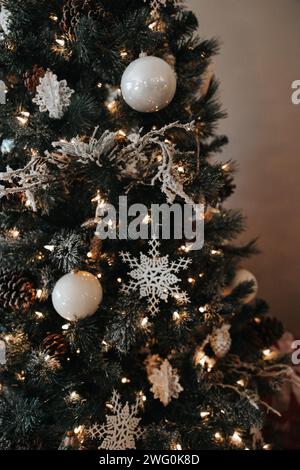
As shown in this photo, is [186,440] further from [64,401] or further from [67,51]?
[67,51]

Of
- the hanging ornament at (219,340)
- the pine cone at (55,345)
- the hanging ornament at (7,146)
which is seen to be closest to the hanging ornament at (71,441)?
the pine cone at (55,345)

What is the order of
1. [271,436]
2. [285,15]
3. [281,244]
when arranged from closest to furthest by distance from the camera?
[271,436], [285,15], [281,244]

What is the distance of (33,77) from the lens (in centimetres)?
82

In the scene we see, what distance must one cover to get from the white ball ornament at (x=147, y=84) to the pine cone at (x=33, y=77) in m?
0.17

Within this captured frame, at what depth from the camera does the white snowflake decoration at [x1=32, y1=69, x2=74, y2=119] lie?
31.0 inches

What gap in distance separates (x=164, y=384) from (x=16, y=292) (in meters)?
0.36

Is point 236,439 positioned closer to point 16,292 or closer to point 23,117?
point 16,292

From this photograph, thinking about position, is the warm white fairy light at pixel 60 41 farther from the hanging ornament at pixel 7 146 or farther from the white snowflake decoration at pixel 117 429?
the white snowflake decoration at pixel 117 429

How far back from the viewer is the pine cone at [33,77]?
0.82 m

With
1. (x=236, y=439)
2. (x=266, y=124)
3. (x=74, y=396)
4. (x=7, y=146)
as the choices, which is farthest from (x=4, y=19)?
(x=236, y=439)

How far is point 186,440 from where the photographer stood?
0.86m

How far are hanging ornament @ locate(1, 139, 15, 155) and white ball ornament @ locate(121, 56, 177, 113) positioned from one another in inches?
10.9
